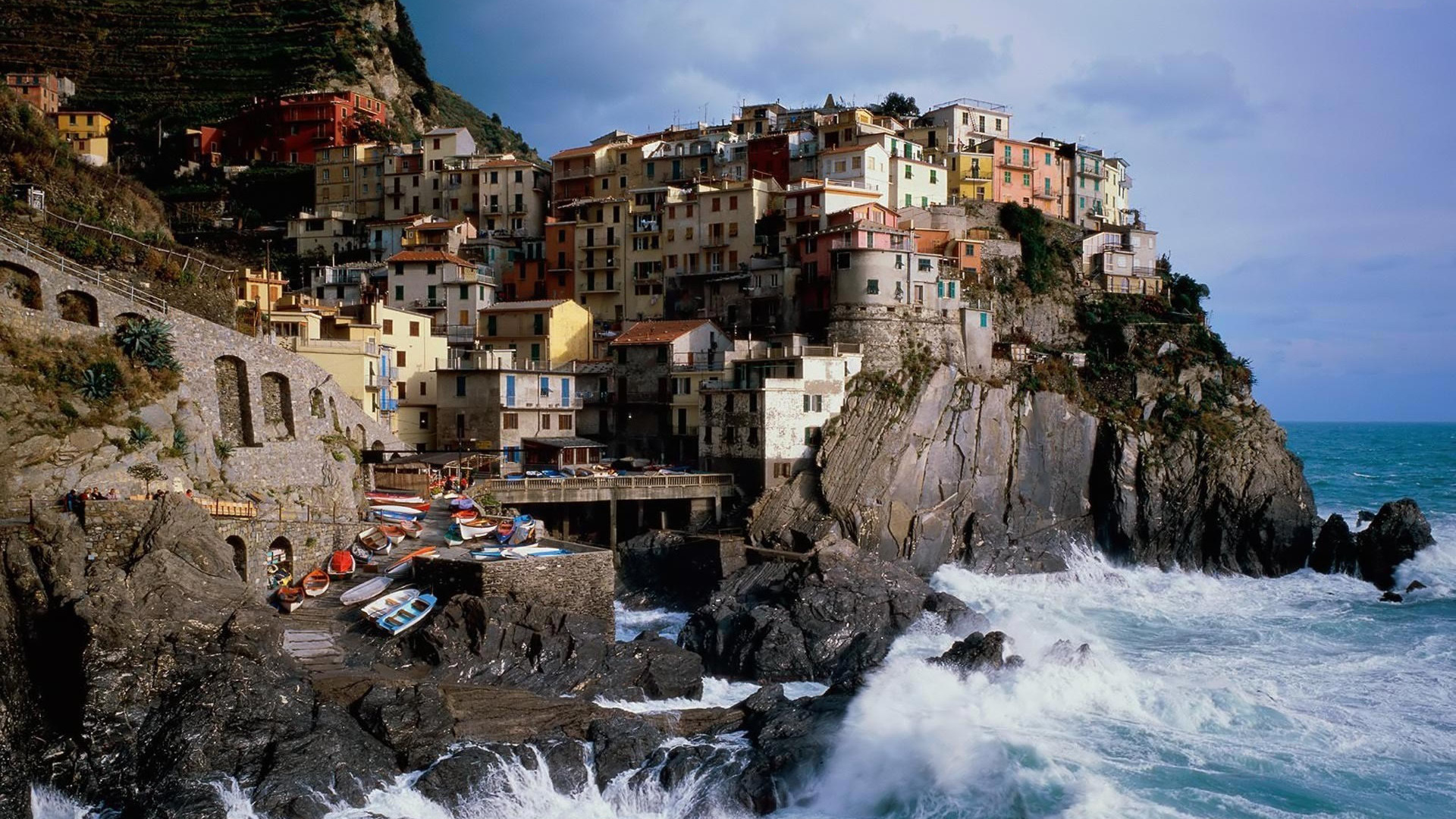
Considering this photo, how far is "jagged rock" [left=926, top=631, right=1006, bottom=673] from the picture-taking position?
1500 inches

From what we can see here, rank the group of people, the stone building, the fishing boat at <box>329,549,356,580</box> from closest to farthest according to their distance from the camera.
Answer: the group of people
the fishing boat at <box>329,549,356,580</box>
the stone building

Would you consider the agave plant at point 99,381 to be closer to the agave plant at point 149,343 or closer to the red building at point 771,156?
the agave plant at point 149,343

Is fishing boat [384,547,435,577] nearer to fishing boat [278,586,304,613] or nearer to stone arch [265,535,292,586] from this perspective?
stone arch [265,535,292,586]

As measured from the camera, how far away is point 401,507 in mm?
46031

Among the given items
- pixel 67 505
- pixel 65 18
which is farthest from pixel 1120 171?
pixel 65 18

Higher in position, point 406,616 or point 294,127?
point 294,127

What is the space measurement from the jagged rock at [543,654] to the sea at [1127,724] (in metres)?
1.21

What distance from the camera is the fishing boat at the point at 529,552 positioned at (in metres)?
39.5

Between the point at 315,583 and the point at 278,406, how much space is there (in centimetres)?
853

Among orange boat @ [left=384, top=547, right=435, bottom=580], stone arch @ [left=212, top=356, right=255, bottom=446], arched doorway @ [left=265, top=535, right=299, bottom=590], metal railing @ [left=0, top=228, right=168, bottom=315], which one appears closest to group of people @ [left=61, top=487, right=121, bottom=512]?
arched doorway @ [left=265, top=535, right=299, bottom=590]

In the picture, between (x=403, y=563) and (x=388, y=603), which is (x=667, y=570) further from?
(x=388, y=603)

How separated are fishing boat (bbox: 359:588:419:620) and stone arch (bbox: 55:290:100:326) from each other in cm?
1183

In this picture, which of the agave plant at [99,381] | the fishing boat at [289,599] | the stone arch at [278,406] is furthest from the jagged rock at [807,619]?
the agave plant at [99,381]

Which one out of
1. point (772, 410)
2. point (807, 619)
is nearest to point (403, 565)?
point (807, 619)
